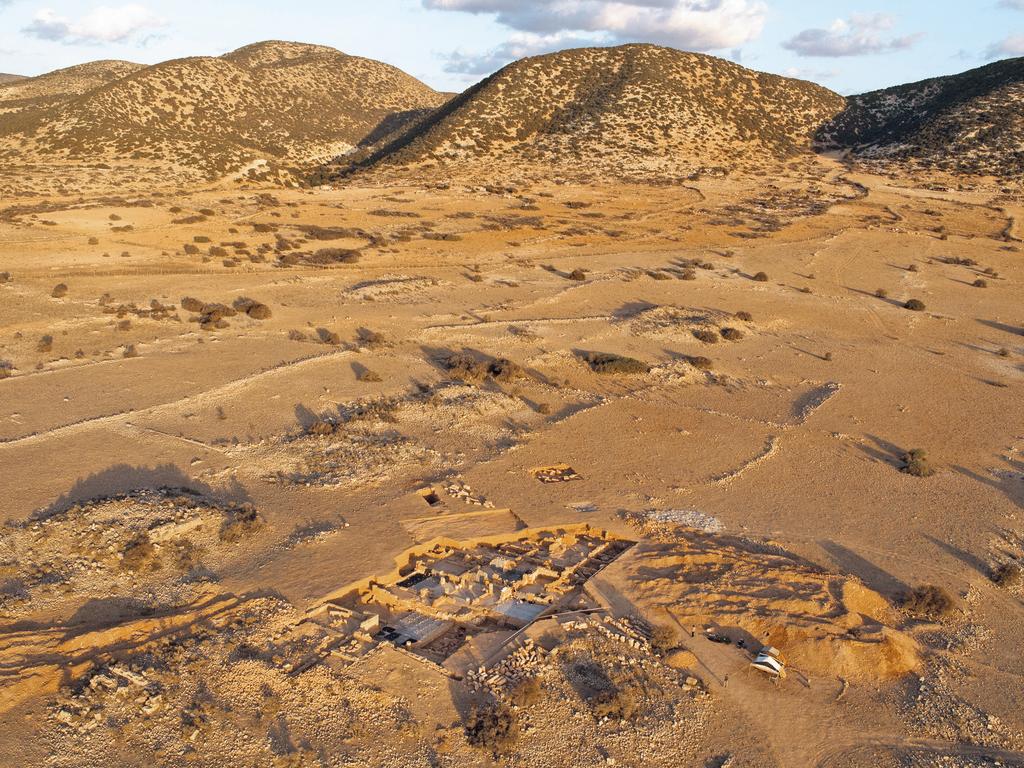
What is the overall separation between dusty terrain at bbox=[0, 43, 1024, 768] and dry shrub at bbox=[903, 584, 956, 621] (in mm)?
51

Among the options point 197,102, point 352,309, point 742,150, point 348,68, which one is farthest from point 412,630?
point 348,68

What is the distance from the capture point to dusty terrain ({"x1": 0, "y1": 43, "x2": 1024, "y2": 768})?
11.8m

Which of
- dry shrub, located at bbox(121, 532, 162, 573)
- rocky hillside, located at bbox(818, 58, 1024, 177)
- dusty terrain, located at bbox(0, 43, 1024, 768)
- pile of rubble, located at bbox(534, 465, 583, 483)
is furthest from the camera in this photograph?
rocky hillside, located at bbox(818, 58, 1024, 177)

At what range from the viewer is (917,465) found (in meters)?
20.7

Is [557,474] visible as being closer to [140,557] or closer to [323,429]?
[323,429]

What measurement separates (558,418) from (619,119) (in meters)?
63.8

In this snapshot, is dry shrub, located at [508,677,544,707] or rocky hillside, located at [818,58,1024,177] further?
rocky hillside, located at [818,58,1024,177]

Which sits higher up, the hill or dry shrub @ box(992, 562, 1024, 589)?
the hill

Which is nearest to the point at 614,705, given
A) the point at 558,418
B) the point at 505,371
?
the point at 558,418

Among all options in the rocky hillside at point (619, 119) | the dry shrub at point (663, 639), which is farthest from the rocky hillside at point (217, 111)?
the dry shrub at point (663, 639)

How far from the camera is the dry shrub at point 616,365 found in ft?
90.0

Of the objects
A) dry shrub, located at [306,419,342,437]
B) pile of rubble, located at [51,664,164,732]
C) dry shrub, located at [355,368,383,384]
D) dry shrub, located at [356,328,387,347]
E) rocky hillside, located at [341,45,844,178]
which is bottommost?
pile of rubble, located at [51,664,164,732]

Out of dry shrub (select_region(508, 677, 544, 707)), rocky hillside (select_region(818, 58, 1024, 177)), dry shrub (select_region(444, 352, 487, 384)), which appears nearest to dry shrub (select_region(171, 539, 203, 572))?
dry shrub (select_region(508, 677, 544, 707))

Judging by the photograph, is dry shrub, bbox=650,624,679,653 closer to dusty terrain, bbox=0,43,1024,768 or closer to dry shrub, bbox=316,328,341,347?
dusty terrain, bbox=0,43,1024,768
